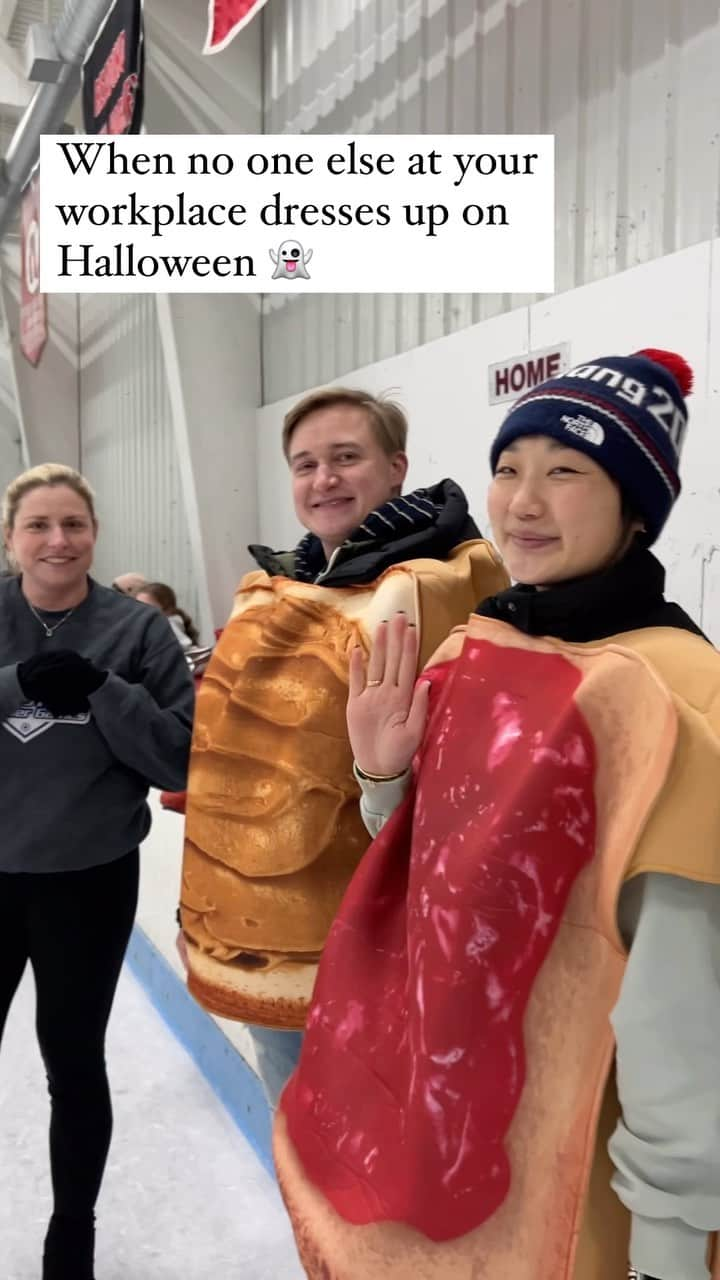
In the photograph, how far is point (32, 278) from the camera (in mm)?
5262

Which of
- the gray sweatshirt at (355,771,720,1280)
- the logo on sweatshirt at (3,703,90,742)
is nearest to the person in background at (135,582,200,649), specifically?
the logo on sweatshirt at (3,703,90,742)

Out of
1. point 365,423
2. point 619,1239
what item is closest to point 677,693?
point 619,1239

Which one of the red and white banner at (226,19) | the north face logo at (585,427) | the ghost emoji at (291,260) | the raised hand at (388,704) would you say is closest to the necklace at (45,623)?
the raised hand at (388,704)

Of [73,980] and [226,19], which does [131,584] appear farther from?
[73,980]

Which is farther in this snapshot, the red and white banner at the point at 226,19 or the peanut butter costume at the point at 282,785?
the red and white banner at the point at 226,19

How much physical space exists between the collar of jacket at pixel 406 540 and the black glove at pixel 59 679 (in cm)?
47

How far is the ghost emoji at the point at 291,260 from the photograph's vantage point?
3178mm

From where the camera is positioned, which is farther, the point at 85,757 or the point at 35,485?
the point at 35,485

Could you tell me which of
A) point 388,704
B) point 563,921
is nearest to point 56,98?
point 388,704

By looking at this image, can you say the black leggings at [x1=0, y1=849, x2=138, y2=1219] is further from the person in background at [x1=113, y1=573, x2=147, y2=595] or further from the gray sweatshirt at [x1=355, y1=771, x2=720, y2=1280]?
the person in background at [x1=113, y1=573, x2=147, y2=595]

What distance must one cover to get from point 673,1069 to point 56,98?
614 centimetres

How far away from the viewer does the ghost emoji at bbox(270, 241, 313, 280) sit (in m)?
3.18

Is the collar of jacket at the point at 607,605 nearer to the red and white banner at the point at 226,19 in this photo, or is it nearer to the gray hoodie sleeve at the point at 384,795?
the gray hoodie sleeve at the point at 384,795

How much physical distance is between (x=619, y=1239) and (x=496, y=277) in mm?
2398
